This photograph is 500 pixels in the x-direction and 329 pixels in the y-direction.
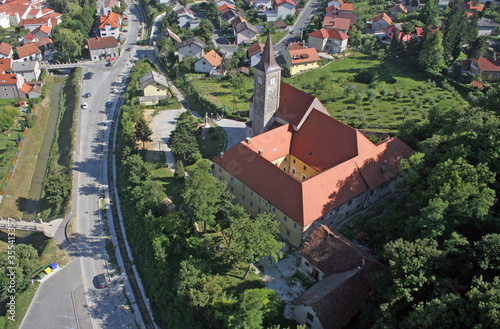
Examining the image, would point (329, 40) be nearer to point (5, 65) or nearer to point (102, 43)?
point (102, 43)

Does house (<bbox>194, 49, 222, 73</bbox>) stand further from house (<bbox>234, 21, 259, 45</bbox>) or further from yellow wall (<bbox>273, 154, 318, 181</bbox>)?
yellow wall (<bbox>273, 154, 318, 181</bbox>)

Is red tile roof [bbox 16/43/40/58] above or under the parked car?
above

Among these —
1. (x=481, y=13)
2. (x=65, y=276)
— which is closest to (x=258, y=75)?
(x=65, y=276)

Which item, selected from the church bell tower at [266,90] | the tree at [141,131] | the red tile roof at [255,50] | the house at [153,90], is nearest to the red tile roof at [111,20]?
the red tile roof at [255,50]

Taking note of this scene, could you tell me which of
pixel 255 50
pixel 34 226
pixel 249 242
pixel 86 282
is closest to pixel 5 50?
pixel 255 50

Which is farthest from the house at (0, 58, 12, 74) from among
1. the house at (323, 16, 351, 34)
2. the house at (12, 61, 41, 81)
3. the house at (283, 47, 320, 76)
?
the house at (323, 16, 351, 34)
